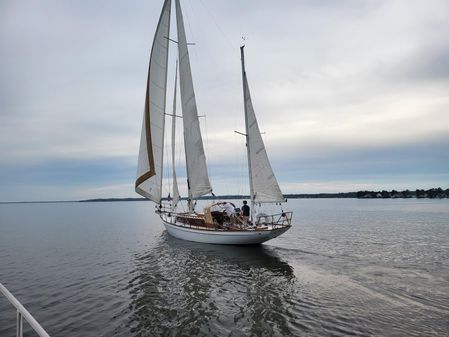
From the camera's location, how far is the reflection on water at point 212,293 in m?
11.0

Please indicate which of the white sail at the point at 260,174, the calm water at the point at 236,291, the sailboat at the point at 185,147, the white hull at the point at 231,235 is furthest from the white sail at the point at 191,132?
the calm water at the point at 236,291

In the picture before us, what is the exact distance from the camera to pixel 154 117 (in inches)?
1147

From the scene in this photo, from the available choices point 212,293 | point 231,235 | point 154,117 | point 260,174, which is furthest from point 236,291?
point 154,117

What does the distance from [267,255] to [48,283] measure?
1338cm

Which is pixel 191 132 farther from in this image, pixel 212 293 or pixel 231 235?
pixel 212 293

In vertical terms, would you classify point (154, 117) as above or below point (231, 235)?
above

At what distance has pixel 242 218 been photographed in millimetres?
25938

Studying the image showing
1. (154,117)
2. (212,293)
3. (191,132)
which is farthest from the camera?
(154,117)

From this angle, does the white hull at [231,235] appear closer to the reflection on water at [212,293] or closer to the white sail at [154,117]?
the reflection on water at [212,293]

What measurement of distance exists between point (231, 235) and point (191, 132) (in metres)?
9.87

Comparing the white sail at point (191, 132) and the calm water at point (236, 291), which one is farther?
the white sail at point (191, 132)

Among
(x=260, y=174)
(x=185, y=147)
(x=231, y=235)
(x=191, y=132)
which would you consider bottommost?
(x=231, y=235)

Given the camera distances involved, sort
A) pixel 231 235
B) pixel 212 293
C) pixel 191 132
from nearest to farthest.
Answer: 1. pixel 212 293
2. pixel 231 235
3. pixel 191 132

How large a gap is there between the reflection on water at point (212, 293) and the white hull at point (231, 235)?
34.8 inches
